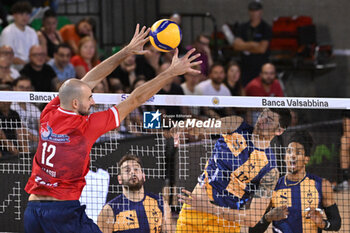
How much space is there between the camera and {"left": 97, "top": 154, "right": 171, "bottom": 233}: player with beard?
6527 millimetres

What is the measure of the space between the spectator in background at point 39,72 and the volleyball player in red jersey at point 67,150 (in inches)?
198

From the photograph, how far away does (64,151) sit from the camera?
17.2ft

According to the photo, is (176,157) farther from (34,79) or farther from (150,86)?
(34,79)

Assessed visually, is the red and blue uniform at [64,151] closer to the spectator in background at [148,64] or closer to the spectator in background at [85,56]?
the spectator in background at [85,56]

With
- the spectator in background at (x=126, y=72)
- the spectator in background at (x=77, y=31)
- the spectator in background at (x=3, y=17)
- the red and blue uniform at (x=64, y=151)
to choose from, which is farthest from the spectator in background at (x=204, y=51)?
the red and blue uniform at (x=64, y=151)

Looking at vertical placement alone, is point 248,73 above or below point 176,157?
above

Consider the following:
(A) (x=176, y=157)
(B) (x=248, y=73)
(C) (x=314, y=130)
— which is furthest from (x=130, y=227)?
(B) (x=248, y=73)

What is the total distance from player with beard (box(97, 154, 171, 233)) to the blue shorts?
120 centimetres

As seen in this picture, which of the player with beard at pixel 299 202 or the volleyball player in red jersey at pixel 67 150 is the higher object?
the volleyball player in red jersey at pixel 67 150

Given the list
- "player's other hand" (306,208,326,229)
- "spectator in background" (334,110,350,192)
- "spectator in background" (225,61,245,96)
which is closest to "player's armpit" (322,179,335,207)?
"player's other hand" (306,208,326,229)

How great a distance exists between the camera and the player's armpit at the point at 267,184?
6.39 meters

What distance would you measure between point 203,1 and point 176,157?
9.29 metres

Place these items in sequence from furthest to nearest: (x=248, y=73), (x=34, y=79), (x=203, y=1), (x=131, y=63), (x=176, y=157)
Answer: (x=203, y=1)
(x=248, y=73)
(x=131, y=63)
(x=34, y=79)
(x=176, y=157)

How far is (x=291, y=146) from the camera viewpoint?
6.82 meters
